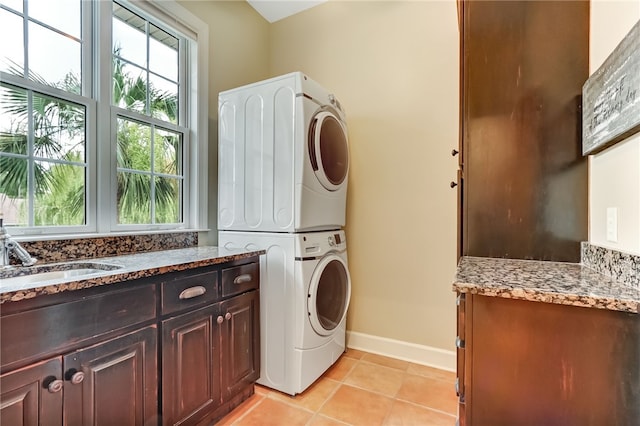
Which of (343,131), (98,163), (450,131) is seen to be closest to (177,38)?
(98,163)

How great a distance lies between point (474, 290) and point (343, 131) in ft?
5.26

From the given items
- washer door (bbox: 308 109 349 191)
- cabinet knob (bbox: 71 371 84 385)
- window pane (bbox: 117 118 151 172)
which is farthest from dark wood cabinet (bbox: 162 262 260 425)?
window pane (bbox: 117 118 151 172)

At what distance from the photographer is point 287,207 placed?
1.80 m

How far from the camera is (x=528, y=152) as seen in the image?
1350 millimetres

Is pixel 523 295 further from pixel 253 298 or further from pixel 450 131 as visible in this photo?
pixel 450 131

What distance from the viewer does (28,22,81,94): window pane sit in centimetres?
147

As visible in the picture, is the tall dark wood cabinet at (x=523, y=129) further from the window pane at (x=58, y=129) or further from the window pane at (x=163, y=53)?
the window pane at (x=58, y=129)

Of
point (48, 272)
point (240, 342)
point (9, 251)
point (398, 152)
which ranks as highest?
point (398, 152)

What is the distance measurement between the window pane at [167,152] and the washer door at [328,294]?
1.26m

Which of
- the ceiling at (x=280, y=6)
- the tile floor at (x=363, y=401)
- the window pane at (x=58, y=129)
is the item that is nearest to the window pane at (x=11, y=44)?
the window pane at (x=58, y=129)

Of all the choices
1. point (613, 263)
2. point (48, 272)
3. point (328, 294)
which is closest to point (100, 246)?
point (48, 272)

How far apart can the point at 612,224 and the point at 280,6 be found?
2.84 m

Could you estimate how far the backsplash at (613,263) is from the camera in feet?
2.84

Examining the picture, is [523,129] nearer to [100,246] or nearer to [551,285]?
[551,285]
